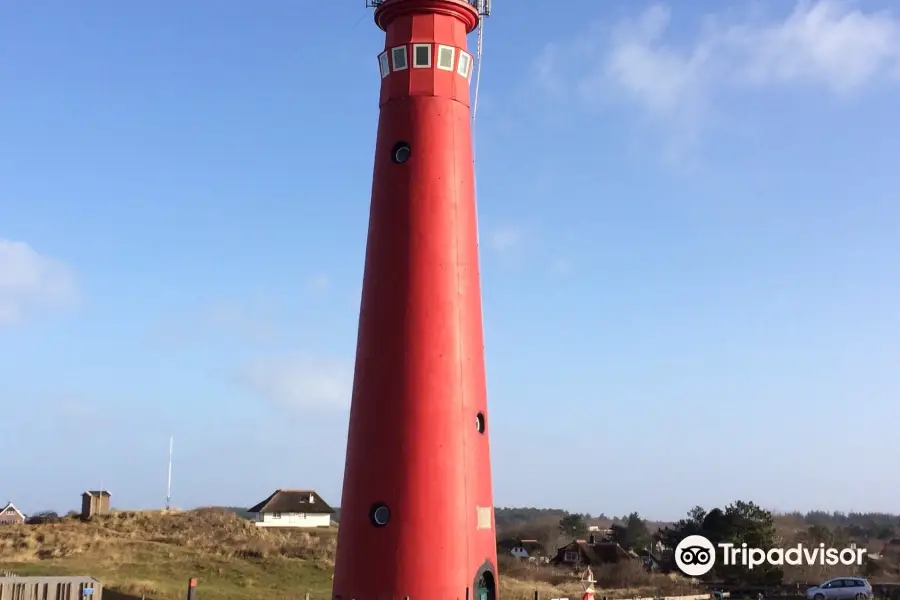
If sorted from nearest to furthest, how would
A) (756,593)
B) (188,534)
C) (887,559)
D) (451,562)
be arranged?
(451,562) < (756,593) < (188,534) < (887,559)

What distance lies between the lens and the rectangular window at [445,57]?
21.8 metres

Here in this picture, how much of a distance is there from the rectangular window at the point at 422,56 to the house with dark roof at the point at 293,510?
2900 inches

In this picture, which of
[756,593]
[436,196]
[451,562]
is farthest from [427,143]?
[756,593]

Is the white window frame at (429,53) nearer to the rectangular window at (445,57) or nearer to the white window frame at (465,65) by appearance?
the rectangular window at (445,57)

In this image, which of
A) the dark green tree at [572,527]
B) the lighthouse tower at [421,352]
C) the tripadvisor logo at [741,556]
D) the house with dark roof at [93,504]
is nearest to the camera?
the lighthouse tower at [421,352]

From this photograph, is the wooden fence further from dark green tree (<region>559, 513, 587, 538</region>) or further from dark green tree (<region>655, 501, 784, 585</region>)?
dark green tree (<region>559, 513, 587, 538</region>)

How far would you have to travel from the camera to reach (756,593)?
136 ft

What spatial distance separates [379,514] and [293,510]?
2993 inches

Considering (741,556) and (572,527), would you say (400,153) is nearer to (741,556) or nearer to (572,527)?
(741,556)

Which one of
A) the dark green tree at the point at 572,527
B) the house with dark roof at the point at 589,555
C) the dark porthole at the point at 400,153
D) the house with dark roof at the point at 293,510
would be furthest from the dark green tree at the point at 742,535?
the dark green tree at the point at 572,527

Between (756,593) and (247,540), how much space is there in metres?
28.9

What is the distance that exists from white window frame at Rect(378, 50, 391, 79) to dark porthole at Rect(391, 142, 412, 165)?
1914 millimetres

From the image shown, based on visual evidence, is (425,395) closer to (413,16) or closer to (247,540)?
(413,16)

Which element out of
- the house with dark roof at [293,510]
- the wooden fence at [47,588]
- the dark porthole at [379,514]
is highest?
the house with dark roof at [293,510]
